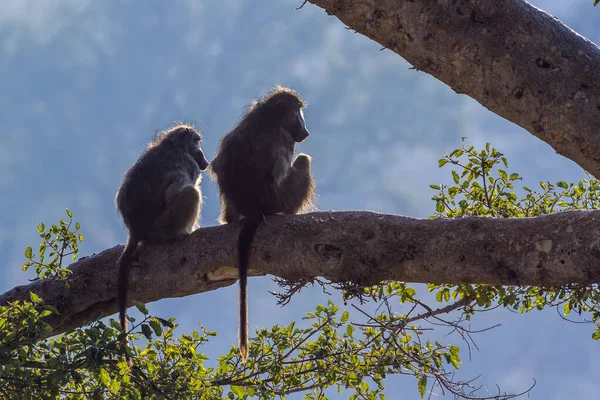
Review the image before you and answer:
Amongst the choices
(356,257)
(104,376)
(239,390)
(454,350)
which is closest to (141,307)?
(104,376)

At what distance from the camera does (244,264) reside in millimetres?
5543

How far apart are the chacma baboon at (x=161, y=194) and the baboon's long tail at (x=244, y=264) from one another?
0.88m

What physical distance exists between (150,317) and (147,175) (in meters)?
2.59

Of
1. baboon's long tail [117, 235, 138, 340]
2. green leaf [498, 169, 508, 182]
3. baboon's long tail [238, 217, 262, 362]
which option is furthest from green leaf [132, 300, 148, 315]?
green leaf [498, 169, 508, 182]

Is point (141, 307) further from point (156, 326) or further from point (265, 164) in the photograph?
point (265, 164)

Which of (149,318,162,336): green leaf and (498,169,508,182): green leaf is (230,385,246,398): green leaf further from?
(498,169,508,182): green leaf

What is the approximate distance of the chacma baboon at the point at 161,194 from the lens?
20.9 feet

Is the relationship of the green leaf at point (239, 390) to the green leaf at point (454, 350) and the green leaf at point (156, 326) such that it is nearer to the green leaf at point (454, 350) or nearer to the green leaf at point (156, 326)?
the green leaf at point (156, 326)

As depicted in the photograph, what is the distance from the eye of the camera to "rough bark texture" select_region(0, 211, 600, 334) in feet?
14.5

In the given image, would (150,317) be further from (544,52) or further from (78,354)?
(544,52)

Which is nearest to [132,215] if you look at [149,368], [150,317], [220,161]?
[220,161]

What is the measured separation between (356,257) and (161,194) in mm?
2543

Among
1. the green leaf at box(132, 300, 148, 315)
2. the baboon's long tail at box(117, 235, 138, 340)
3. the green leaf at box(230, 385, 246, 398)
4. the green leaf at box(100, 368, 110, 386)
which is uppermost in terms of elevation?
the baboon's long tail at box(117, 235, 138, 340)

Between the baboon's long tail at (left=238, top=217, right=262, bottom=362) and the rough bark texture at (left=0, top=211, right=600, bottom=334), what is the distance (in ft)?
0.20
